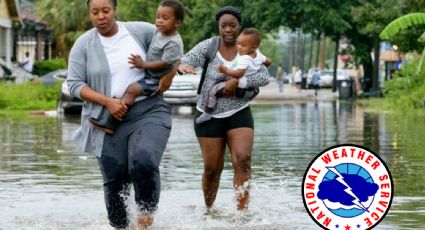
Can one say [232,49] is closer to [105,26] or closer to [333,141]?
[105,26]

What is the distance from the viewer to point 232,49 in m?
11.2

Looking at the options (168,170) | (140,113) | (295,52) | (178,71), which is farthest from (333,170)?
(295,52)

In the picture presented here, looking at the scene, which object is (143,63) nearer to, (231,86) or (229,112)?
(231,86)

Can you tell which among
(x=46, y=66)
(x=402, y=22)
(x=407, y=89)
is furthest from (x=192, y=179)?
(x=46, y=66)

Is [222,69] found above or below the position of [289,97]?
above

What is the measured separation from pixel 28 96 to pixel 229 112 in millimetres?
28656

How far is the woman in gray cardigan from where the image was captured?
9.32 metres

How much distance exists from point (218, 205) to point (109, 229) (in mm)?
2023

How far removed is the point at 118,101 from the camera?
9281 millimetres

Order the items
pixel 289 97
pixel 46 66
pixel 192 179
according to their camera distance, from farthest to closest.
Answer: pixel 46 66, pixel 289 97, pixel 192 179

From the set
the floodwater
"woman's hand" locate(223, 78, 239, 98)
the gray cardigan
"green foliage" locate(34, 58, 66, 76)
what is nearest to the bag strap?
"woman's hand" locate(223, 78, 239, 98)

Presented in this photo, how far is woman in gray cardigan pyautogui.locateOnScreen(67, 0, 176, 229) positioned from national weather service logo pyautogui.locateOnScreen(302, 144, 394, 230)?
1880mm

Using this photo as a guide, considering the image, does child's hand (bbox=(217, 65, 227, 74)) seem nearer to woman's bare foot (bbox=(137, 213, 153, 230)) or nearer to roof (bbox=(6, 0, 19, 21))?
woman's bare foot (bbox=(137, 213, 153, 230))

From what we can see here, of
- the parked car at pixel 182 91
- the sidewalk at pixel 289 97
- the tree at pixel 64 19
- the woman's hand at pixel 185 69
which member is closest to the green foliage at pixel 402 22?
the parked car at pixel 182 91
